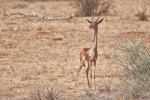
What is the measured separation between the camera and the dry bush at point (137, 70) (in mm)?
10117

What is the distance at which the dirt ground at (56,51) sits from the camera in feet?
39.8

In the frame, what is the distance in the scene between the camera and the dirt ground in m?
12.1

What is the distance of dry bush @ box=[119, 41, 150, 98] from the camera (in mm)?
10117

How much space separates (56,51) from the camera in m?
16.6

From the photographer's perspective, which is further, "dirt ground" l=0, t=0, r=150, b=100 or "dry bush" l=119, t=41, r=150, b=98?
"dirt ground" l=0, t=0, r=150, b=100

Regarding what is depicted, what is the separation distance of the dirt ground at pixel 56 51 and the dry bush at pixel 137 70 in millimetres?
437

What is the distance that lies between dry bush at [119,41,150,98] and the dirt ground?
0.44 m

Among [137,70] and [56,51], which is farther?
[56,51]

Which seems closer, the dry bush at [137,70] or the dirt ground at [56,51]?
the dry bush at [137,70]

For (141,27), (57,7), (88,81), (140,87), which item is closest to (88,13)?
(141,27)

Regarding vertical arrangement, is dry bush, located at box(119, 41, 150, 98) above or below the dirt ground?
above

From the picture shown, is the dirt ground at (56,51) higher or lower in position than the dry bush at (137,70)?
lower

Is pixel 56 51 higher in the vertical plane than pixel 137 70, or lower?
lower

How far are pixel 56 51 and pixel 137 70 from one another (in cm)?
606
